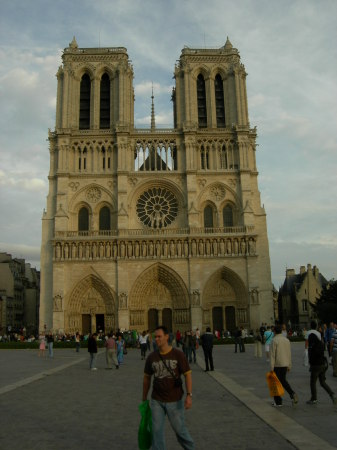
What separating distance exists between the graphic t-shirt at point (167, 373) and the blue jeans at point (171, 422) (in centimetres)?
7

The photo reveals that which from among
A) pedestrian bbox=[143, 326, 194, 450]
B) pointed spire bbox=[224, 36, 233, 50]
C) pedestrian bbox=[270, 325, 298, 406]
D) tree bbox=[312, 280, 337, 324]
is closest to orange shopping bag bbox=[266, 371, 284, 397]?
pedestrian bbox=[270, 325, 298, 406]

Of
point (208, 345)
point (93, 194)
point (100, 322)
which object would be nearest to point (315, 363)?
point (208, 345)

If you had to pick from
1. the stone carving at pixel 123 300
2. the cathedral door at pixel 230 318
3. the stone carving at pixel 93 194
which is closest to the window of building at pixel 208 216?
the cathedral door at pixel 230 318

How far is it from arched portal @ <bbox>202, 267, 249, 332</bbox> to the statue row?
188 centimetres

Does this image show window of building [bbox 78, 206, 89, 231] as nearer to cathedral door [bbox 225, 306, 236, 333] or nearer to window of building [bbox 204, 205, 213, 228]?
window of building [bbox 204, 205, 213, 228]

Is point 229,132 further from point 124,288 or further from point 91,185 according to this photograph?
point 124,288

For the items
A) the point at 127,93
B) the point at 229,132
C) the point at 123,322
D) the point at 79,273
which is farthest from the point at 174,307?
the point at 127,93

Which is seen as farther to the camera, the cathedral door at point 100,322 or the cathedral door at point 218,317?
the cathedral door at point 218,317

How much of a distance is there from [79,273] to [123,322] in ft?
17.4

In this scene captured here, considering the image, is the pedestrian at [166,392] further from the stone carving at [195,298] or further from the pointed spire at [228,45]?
the pointed spire at [228,45]

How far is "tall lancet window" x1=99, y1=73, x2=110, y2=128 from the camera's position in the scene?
44.2 meters

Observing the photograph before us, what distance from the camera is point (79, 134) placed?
138ft

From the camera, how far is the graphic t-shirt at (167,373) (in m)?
5.22

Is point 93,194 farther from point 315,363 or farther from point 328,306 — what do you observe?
point 315,363
